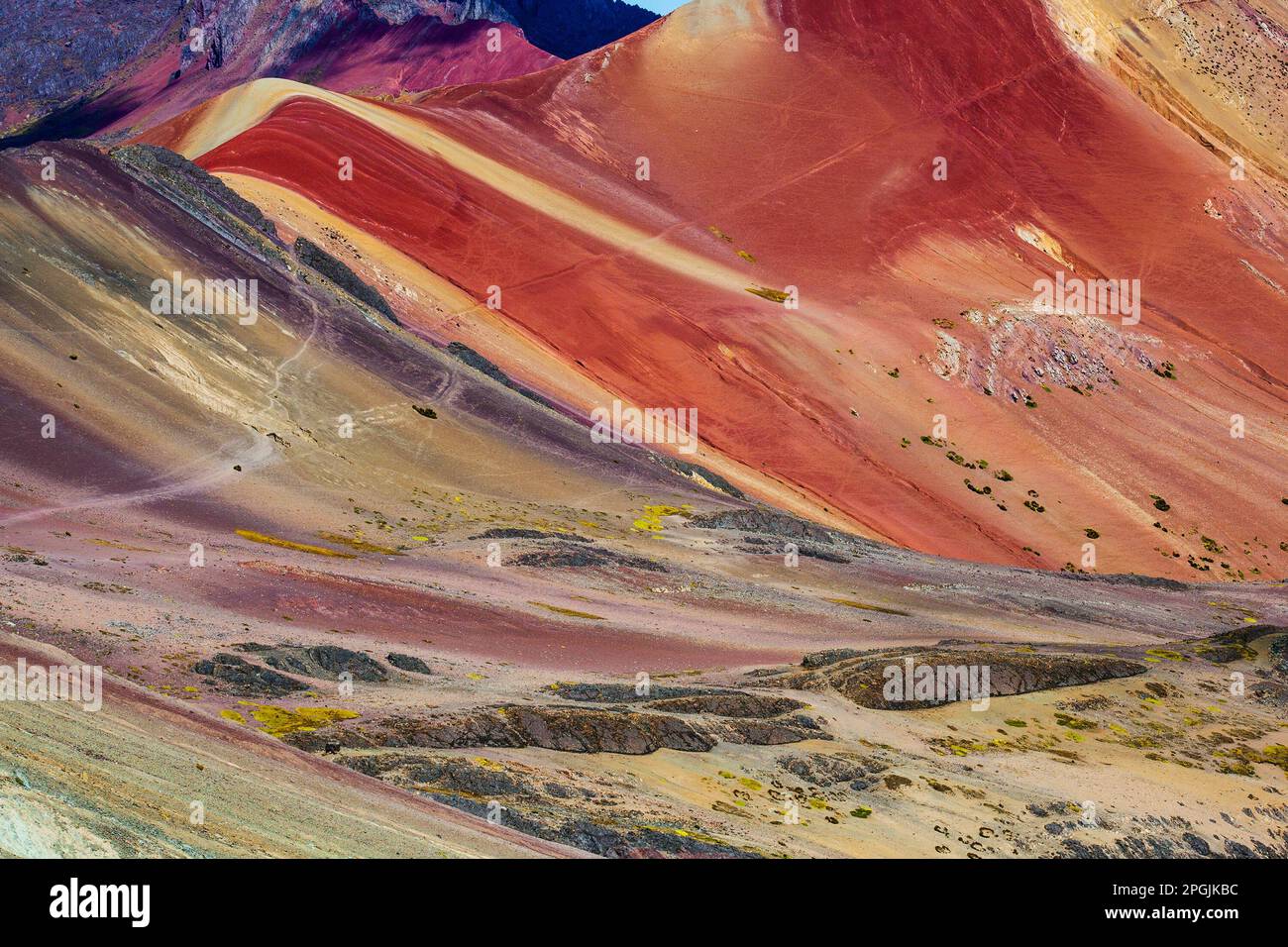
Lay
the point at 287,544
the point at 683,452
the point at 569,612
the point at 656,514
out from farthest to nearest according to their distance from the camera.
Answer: the point at 683,452 < the point at 656,514 < the point at 287,544 < the point at 569,612

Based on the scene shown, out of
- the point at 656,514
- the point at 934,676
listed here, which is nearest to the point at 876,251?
the point at 656,514

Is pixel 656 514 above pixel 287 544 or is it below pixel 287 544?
above

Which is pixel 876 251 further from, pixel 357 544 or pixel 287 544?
pixel 287 544

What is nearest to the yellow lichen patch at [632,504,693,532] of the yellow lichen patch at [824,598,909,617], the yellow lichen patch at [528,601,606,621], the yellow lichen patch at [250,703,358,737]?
the yellow lichen patch at [824,598,909,617]

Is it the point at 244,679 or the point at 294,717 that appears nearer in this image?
the point at 294,717

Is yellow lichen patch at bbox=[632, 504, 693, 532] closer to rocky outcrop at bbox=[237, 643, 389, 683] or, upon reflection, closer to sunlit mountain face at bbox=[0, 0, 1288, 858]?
sunlit mountain face at bbox=[0, 0, 1288, 858]
